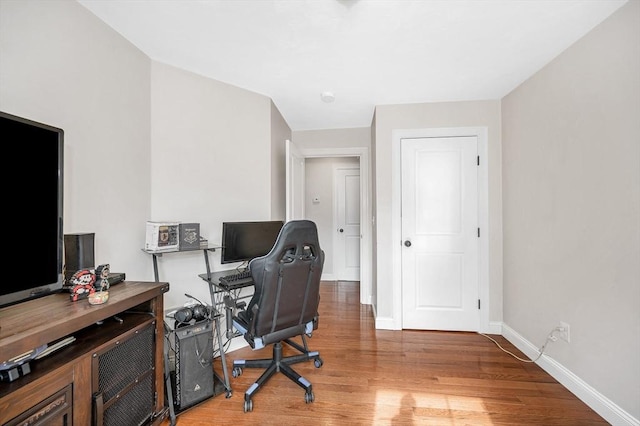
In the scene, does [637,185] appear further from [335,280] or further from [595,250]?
[335,280]

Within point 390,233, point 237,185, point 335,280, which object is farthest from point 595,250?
point 335,280

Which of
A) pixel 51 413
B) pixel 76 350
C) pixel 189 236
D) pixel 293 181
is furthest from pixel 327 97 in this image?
pixel 51 413

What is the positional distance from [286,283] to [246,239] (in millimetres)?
783

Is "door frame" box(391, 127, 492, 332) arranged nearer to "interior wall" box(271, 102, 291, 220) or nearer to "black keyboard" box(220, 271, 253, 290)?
→ "interior wall" box(271, 102, 291, 220)

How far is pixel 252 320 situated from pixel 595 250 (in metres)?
2.25

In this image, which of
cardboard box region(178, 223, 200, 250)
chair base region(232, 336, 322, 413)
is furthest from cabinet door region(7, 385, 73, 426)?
cardboard box region(178, 223, 200, 250)

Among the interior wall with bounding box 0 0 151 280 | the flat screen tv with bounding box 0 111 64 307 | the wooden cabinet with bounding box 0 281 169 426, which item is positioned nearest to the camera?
the wooden cabinet with bounding box 0 281 169 426

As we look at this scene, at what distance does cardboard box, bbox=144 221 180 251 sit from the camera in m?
1.78

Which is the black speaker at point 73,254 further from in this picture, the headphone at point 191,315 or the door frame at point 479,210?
the door frame at point 479,210

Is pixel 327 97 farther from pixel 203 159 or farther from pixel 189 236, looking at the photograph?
pixel 189 236

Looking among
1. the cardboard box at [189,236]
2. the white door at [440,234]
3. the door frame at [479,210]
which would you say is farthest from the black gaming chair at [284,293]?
the white door at [440,234]

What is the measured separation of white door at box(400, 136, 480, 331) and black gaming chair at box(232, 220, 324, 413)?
58.0 inches

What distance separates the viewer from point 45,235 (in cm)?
104

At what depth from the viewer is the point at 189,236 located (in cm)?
194
